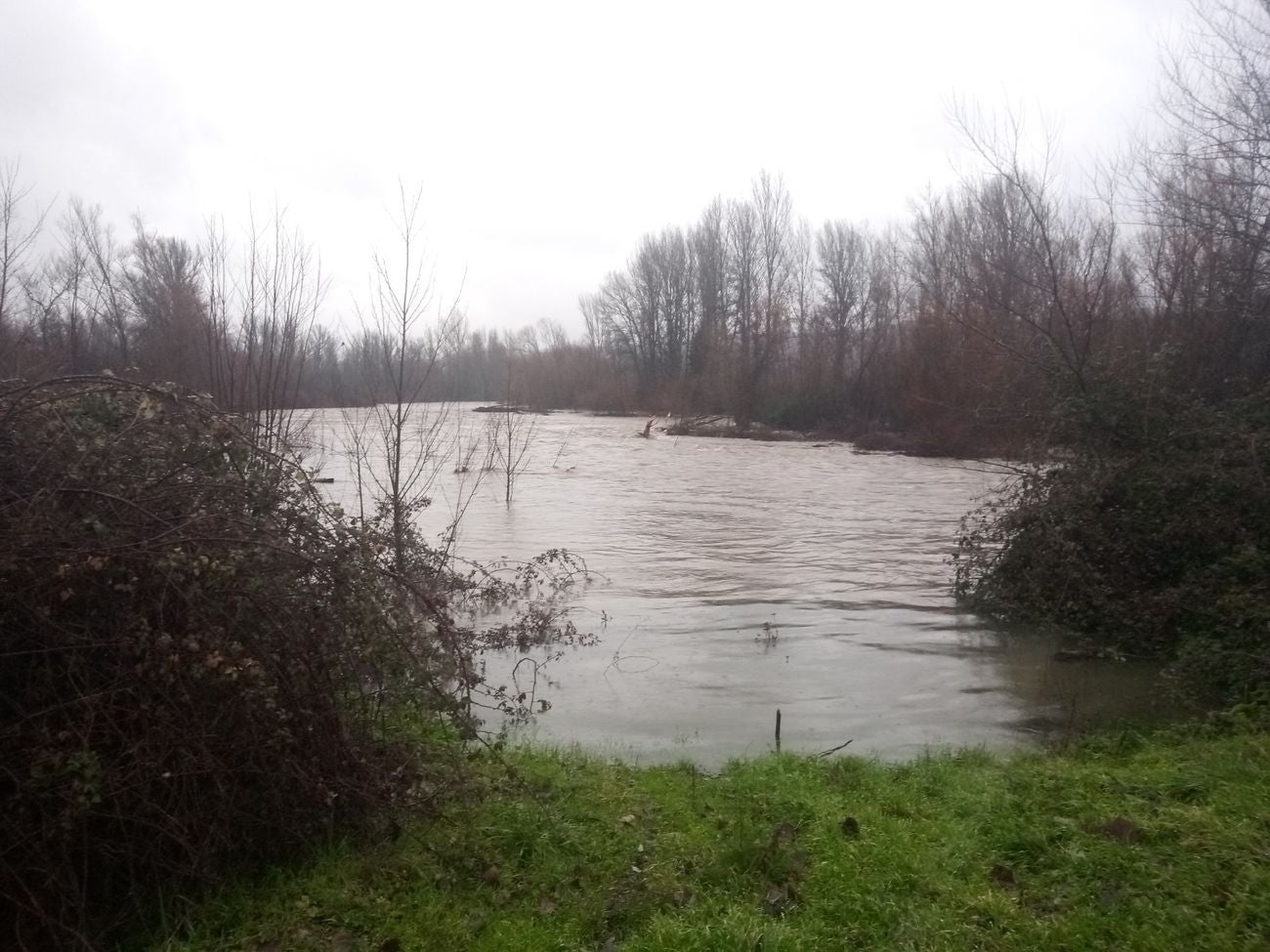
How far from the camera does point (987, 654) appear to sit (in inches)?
397

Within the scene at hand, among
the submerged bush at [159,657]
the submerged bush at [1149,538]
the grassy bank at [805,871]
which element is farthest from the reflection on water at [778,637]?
the submerged bush at [159,657]

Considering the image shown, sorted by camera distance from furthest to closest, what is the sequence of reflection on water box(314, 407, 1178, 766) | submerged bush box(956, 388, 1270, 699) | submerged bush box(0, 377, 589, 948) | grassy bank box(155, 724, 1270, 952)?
1. submerged bush box(956, 388, 1270, 699)
2. reflection on water box(314, 407, 1178, 766)
3. grassy bank box(155, 724, 1270, 952)
4. submerged bush box(0, 377, 589, 948)

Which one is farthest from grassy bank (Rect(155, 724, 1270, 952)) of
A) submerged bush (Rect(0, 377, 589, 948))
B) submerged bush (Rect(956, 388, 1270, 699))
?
submerged bush (Rect(956, 388, 1270, 699))

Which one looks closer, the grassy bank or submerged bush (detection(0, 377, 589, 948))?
submerged bush (detection(0, 377, 589, 948))

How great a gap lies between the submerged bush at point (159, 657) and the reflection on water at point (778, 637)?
2970mm

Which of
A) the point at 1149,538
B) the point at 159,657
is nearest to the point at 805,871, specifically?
the point at 159,657

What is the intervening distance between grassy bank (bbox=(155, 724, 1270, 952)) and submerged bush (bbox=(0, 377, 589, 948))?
36cm

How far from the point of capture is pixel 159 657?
3787mm

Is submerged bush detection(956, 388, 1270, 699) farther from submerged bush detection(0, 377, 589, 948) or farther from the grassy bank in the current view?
submerged bush detection(0, 377, 589, 948)

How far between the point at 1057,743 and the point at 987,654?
300 centimetres

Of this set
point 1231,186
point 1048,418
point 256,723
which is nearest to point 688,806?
point 256,723

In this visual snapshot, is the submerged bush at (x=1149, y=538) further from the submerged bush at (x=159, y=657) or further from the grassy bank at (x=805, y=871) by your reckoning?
the submerged bush at (x=159, y=657)

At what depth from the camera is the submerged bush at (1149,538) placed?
8.98m

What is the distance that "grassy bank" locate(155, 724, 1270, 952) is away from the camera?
379cm
